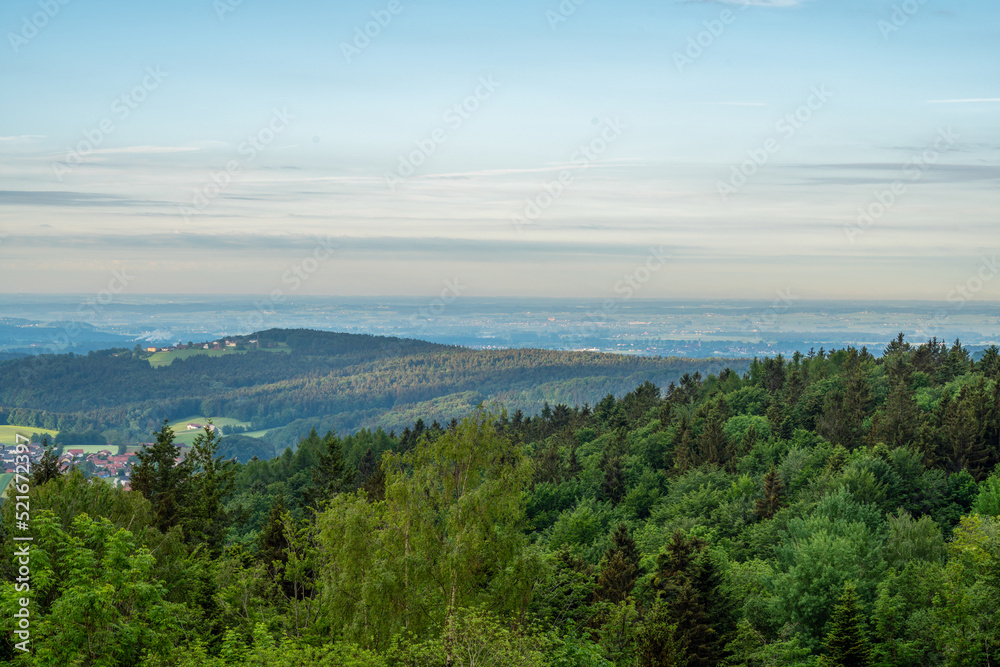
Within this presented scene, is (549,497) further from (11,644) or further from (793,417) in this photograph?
(11,644)

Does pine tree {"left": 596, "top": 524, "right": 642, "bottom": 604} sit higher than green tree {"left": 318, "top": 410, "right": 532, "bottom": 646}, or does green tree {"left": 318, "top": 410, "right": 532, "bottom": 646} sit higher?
green tree {"left": 318, "top": 410, "right": 532, "bottom": 646}

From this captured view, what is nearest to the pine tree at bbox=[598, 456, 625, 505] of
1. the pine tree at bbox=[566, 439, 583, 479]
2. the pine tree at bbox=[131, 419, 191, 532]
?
the pine tree at bbox=[566, 439, 583, 479]

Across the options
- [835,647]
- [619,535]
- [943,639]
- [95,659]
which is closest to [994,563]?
[943,639]

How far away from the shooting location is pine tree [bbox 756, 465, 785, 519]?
65188 millimetres

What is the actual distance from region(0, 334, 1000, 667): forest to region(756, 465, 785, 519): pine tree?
0.79 ft

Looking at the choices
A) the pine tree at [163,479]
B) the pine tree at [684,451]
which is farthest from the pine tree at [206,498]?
the pine tree at [684,451]

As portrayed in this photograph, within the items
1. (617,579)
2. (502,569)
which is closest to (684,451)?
(617,579)

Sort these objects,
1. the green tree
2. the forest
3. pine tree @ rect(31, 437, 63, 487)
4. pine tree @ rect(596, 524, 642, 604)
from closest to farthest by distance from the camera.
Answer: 1. the forest
2. the green tree
3. pine tree @ rect(596, 524, 642, 604)
4. pine tree @ rect(31, 437, 63, 487)


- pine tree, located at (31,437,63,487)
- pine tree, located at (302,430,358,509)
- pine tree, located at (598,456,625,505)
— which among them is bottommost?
pine tree, located at (598,456,625,505)

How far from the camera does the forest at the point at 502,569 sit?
2511 cm

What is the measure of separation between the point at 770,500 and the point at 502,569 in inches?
1702

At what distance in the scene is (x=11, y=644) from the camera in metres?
24.8

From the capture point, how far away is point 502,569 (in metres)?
28.5

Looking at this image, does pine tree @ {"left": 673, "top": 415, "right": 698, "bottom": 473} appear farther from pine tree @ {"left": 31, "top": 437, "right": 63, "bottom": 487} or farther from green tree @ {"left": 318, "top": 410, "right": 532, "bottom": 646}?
green tree @ {"left": 318, "top": 410, "right": 532, "bottom": 646}
